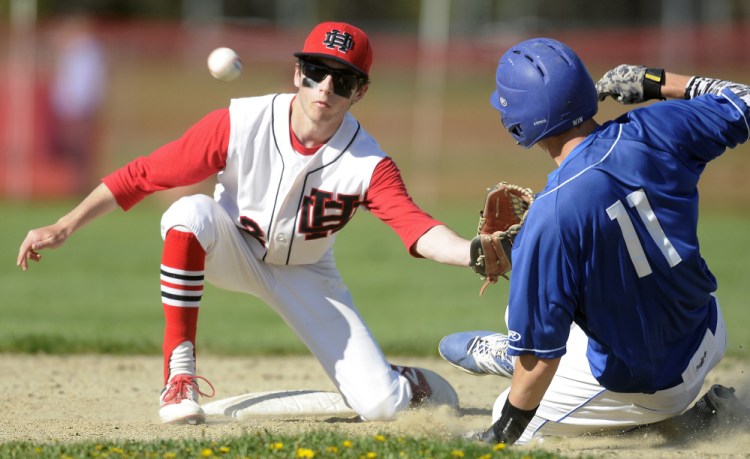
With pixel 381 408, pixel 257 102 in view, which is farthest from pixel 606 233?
pixel 257 102

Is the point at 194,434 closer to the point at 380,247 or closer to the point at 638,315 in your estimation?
the point at 638,315

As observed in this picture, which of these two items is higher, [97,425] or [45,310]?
[97,425]

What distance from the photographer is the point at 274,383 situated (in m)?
6.10

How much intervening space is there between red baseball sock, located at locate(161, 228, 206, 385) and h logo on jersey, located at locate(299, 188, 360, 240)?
55 cm

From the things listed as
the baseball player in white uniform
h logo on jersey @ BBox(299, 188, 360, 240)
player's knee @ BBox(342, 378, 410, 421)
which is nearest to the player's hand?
the baseball player in white uniform

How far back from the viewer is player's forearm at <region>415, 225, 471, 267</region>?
4281 mm

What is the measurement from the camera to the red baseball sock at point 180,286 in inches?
Result: 185

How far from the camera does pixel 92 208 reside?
4.73 meters

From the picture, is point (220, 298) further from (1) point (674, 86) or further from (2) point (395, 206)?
(1) point (674, 86)

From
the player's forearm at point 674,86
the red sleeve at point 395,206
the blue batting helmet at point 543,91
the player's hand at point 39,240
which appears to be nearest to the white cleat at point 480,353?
the red sleeve at point 395,206

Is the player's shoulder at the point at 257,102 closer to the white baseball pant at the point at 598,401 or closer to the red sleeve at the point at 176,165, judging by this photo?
the red sleeve at the point at 176,165

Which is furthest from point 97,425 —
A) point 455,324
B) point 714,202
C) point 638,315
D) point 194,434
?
point 714,202

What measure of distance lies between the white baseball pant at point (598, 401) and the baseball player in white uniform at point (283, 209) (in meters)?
0.83

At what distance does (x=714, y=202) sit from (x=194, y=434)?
18.6m
